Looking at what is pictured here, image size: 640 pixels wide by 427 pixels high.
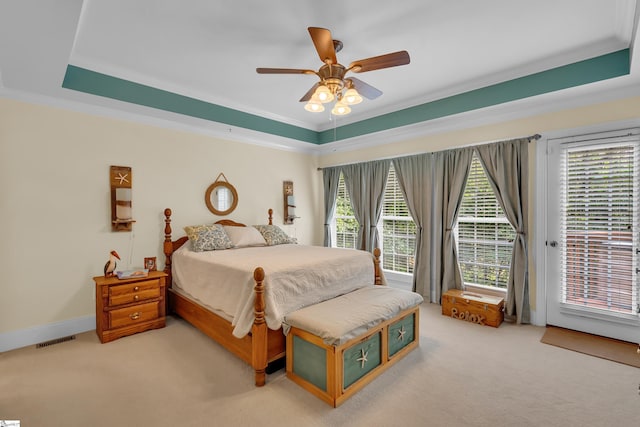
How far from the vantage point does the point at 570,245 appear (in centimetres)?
320

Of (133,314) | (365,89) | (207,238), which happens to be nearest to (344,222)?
(207,238)

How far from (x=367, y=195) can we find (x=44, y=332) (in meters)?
4.41

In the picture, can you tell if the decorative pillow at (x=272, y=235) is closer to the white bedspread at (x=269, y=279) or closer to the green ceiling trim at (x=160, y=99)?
the white bedspread at (x=269, y=279)

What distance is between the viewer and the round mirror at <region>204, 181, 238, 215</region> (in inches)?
167

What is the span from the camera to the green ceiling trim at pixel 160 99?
2.94m

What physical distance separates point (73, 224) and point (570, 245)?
542 centimetres

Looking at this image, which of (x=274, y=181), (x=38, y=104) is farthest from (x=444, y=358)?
(x=38, y=104)

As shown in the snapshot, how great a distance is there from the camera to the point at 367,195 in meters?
4.97

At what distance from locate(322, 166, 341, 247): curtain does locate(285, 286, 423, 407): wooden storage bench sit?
2892mm

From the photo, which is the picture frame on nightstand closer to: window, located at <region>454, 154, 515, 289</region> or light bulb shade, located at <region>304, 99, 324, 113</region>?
light bulb shade, located at <region>304, 99, 324, 113</region>

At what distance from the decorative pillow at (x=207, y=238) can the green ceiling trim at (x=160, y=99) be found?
1454 mm

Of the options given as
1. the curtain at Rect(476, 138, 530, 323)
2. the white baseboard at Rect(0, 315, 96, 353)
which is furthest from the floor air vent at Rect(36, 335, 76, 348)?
Result: the curtain at Rect(476, 138, 530, 323)

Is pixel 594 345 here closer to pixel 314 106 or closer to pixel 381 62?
pixel 381 62

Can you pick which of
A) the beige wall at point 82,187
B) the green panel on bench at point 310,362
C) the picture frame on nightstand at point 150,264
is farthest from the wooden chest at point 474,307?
the picture frame on nightstand at point 150,264
